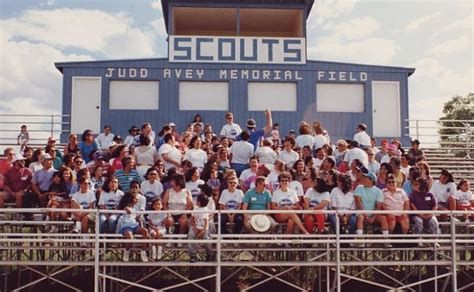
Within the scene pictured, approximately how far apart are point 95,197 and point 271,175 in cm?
321

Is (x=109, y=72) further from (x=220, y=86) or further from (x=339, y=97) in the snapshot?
(x=339, y=97)

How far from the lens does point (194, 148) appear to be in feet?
40.2

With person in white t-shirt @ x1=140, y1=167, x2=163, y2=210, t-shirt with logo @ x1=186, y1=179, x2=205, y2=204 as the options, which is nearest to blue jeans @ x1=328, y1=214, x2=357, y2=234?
t-shirt with logo @ x1=186, y1=179, x2=205, y2=204

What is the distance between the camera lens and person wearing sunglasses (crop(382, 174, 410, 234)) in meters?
10.0

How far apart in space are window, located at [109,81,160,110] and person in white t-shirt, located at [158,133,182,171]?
8.73m

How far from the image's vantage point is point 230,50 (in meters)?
20.9

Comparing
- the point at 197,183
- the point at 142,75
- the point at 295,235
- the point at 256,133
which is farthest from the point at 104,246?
the point at 142,75

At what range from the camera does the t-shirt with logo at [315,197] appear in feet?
33.6

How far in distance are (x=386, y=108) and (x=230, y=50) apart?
19.5 ft

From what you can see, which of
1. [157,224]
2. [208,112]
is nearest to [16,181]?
[157,224]

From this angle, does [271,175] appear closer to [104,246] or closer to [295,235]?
[295,235]

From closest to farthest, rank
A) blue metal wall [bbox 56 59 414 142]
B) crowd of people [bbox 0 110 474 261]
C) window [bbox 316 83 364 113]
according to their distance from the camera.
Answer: crowd of people [bbox 0 110 474 261] < blue metal wall [bbox 56 59 414 142] < window [bbox 316 83 364 113]

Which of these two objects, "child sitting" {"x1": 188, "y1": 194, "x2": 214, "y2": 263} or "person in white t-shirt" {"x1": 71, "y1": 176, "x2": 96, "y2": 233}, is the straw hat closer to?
"child sitting" {"x1": 188, "y1": 194, "x2": 214, "y2": 263}

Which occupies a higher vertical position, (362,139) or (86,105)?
(86,105)
